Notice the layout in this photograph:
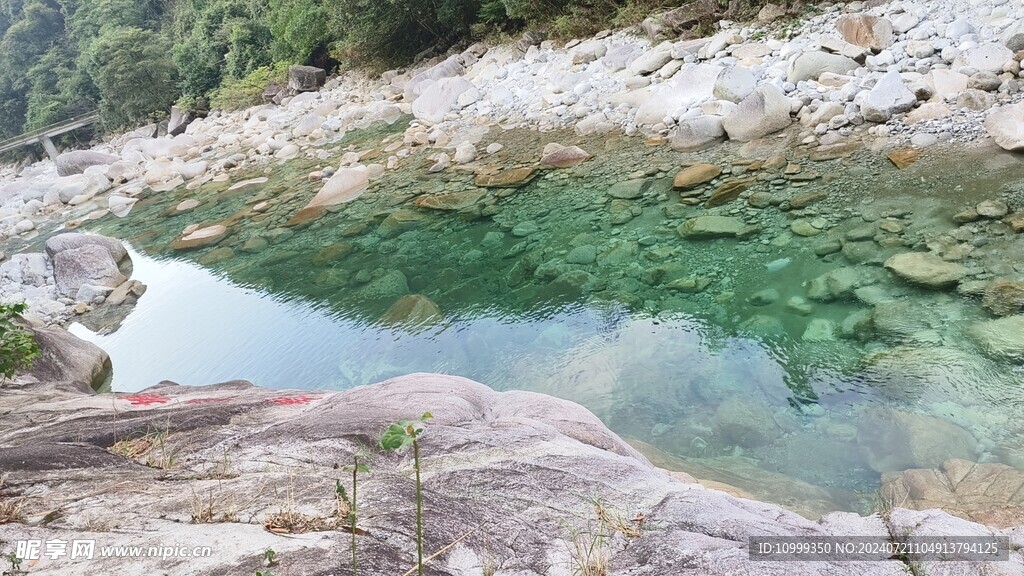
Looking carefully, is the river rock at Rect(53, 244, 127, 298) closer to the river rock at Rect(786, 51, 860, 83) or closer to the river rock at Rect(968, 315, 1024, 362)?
the river rock at Rect(968, 315, 1024, 362)

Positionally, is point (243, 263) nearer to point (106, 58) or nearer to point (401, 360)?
point (401, 360)

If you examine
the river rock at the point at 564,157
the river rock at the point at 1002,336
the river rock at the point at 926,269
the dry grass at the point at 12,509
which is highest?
the dry grass at the point at 12,509

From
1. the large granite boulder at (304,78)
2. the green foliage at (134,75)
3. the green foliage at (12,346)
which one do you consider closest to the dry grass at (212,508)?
the green foliage at (12,346)

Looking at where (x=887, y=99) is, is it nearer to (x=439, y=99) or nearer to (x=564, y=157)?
(x=564, y=157)

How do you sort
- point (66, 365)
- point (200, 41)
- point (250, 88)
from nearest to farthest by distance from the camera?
point (66, 365), point (250, 88), point (200, 41)

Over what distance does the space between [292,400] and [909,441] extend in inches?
169

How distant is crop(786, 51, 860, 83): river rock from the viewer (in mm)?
9906

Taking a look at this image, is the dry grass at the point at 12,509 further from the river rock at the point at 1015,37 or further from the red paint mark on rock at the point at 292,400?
the river rock at the point at 1015,37

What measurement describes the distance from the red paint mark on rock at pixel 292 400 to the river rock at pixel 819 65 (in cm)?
967

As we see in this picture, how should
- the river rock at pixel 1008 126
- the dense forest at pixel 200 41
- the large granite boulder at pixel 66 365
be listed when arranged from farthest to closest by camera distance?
the dense forest at pixel 200 41 < the river rock at pixel 1008 126 < the large granite boulder at pixel 66 365

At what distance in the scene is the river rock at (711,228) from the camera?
286 inches

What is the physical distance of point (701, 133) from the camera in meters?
9.98

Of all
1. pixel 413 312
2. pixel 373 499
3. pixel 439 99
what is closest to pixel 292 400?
pixel 373 499

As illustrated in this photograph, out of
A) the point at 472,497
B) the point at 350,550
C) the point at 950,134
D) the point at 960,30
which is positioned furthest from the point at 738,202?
the point at 350,550
